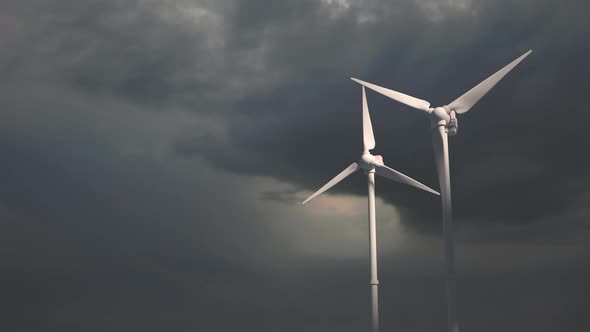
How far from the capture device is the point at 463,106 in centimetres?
5038

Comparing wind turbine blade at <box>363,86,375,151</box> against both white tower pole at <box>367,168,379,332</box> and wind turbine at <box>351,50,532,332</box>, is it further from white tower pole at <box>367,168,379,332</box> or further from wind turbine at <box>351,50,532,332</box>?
wind turbine at <box>351,50,532,332</box>

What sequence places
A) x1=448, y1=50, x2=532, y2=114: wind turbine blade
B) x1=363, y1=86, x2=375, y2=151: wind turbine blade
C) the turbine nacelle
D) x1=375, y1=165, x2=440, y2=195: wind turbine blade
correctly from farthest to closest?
x1=363, y1=86, x2=375, y2=151: wind turbine blade
the turbine nacelle
x1=375, y1=165, x2=440, y2=195: wind turbine blade
x1=448, y1=50, x2=532, y2=114: wind turbine blade

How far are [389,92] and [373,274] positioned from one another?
14.9m

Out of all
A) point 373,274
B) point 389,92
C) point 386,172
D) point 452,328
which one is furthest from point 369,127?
point 452,328

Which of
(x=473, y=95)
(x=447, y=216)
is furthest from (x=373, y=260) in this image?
(x=473, y=95)

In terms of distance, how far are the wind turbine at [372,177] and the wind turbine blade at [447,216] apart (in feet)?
21.9

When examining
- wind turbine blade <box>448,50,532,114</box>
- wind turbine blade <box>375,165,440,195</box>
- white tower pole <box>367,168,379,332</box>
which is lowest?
white tower pole <box>367,168,379,332</box>

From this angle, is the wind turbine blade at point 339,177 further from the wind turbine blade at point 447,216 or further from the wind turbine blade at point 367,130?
the wind turbine blade at point 447,216

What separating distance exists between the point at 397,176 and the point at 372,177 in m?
2.35

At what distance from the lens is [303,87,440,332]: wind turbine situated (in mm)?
55059

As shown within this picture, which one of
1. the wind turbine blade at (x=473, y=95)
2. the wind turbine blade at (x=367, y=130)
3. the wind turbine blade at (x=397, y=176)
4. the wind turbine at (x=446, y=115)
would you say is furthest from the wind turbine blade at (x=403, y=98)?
the wind turbine blade at (x=367, y=130)

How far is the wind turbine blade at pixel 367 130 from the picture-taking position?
202 ft

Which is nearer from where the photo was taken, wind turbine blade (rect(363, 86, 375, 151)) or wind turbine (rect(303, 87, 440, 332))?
wind turbine (rect(303, 87, 440, 332))

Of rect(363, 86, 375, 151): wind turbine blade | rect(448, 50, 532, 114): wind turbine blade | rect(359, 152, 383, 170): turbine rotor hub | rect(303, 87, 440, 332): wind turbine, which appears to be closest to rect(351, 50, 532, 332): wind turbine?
rect(448, 50, 532, 114): wind turbine blade
